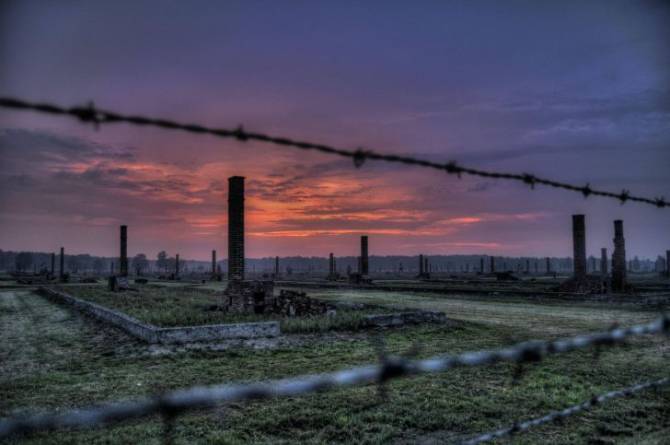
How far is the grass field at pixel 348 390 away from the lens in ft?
16.3

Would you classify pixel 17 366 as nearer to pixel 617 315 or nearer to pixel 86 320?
pixel 86 320

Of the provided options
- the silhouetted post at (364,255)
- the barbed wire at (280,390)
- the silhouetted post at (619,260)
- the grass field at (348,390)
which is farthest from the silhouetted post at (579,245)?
the barbed wire at (280,390)

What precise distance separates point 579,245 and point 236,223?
19949 mm

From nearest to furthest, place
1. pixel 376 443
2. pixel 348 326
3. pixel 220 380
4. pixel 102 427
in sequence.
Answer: pixel 376 443 < pixel 102 427 < pixel 220 380 < pixel 348 326

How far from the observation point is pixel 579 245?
87.2 feet

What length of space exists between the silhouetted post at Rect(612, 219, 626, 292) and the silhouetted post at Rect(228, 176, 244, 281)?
857 inches

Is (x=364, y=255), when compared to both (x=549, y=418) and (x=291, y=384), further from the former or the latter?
(x=291, y=384)

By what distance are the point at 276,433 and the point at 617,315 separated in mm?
14938

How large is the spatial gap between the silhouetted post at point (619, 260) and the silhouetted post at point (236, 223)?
2178cm

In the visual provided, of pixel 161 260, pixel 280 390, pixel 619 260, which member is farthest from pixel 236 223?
pixel 161 260

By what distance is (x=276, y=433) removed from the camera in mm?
4965

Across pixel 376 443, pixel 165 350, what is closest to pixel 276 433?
pixel 376 443

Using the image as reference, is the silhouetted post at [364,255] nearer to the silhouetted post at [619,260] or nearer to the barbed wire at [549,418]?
the silhouetted post at [619,260]

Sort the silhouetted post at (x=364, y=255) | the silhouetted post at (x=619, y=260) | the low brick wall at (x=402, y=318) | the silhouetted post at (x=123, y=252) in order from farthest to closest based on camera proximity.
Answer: the silhouetted post at (x=364, y=255)
the silhouetted post at (x=123, y=252)
the silhouetted post at (x=619, y=260)
the low brick wall at (x=402, y=318)
